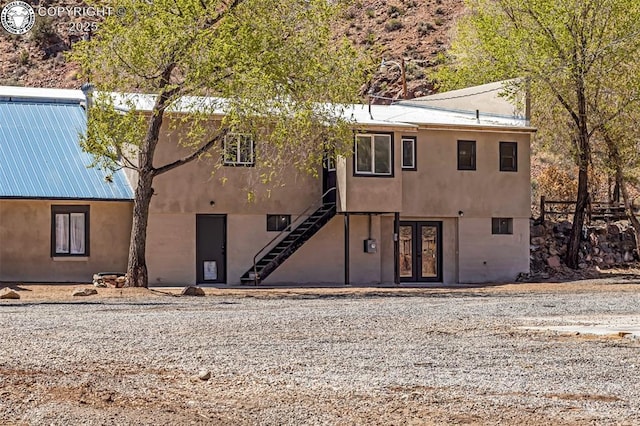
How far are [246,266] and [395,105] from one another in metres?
11.3

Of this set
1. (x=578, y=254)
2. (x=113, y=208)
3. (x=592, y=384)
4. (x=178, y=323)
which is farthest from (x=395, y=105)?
(x=592, y=384)

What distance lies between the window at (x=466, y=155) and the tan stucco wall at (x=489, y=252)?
70.9 inches

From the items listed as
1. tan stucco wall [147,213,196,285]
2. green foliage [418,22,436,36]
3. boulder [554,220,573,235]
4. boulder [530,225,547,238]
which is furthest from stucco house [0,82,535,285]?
green foliage [418,22,436,36]

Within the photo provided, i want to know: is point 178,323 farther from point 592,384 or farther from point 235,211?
point 235,211

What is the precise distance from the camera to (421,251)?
132ft

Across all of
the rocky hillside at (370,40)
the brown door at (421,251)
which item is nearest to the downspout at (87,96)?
the brown door at (421,251)

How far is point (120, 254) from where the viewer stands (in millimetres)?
36406

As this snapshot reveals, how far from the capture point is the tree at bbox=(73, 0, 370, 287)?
→ 28.8m

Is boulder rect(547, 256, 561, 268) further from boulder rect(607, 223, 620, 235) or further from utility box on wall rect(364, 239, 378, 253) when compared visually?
utility box on wall rect(364, 239, 378, 253)

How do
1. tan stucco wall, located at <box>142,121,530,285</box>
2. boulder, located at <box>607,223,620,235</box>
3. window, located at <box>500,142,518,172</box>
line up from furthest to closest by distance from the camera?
boulder, located at <box>607,223,620,235</box> → window, located at <box>500,142,518,172</box> → tan stucco wall, located at <box>142,121,530,285</box>

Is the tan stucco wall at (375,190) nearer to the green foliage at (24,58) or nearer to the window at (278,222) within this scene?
the window at (278,222)

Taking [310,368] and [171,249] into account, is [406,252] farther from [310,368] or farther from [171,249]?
[310,368]

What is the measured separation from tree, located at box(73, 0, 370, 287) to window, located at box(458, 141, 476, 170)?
9.75m

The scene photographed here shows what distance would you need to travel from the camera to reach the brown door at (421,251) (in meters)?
40.1
